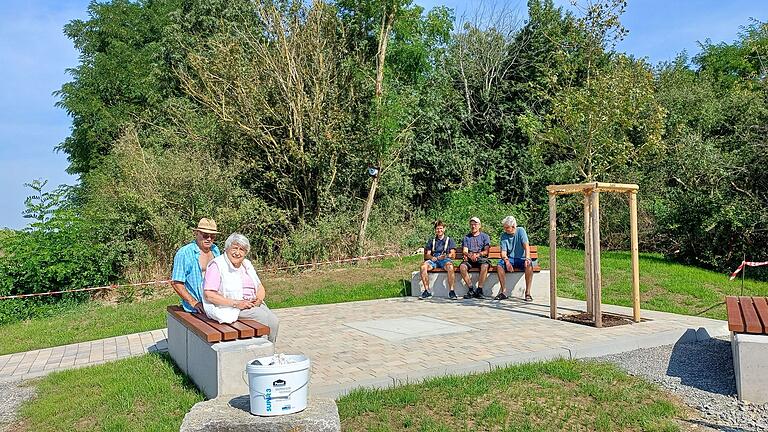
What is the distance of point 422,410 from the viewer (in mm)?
4559

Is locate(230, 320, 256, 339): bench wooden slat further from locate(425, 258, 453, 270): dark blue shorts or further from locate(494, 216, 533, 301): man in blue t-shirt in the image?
locate(425, 258, 453, 270): dark blue shorts

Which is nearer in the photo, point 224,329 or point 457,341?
point 224,329

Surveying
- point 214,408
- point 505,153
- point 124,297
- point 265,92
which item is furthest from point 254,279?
A: point 505,153

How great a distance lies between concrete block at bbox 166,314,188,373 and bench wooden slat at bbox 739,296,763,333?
498 cm

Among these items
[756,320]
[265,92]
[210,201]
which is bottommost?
[756,320]

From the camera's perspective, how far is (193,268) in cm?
633

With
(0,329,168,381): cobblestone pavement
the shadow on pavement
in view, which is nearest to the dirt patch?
the shadow on pavement

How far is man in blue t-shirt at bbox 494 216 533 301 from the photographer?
10.1m

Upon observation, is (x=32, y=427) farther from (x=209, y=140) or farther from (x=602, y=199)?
(x=602, y=199)

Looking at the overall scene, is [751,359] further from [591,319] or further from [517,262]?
[517,262]

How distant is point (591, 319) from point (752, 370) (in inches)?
122

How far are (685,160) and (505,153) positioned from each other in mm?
6563

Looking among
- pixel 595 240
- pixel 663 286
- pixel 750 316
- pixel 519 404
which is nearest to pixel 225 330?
pixel 519 404

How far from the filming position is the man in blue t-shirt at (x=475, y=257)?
10516mm
